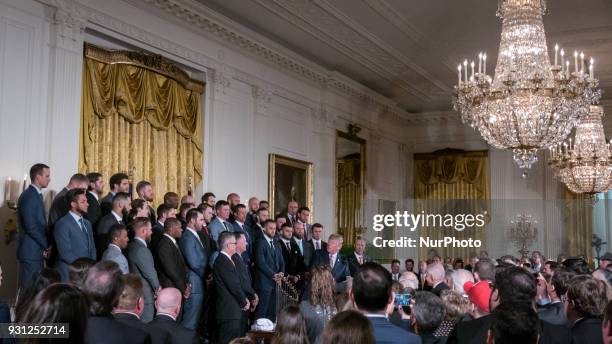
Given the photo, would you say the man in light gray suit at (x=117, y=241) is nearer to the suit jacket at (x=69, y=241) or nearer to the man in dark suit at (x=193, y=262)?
the suit jacket at (x=69, y=241)

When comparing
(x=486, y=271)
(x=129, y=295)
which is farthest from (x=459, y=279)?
(x=129, y=295)

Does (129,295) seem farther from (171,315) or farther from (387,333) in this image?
(387,333)

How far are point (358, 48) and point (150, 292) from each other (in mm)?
7391

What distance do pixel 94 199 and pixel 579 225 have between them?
42.7ft

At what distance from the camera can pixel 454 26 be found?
11695mm

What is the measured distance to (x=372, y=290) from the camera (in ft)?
9.84

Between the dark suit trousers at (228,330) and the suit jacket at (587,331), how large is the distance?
4867 millimetres

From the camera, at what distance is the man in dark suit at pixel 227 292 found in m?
7.69

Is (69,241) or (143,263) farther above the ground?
(69,241)

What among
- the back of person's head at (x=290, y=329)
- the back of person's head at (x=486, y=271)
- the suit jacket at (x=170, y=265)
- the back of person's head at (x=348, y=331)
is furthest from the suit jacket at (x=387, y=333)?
the suit jacket at (x=170, y=265)

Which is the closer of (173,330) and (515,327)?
(515,327)

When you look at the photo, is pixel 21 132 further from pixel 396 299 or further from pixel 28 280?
pixel 396 299

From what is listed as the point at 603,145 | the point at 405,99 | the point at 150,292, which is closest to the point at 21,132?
the point at 150,292

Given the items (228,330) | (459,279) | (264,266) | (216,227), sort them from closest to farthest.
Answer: (459,279) < (228,330) < (216,227) < (264,266)
